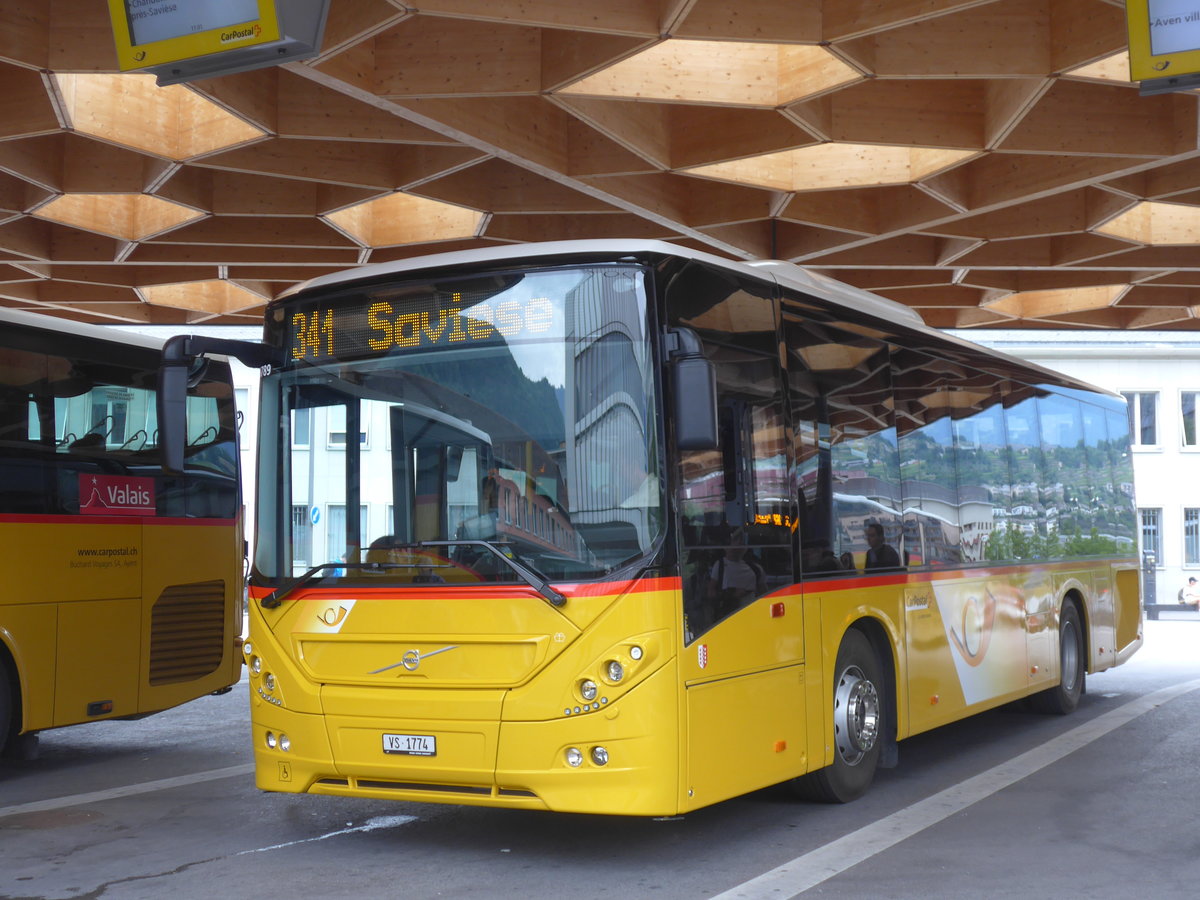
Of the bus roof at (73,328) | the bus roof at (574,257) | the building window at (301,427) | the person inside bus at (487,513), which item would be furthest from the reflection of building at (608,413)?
the bus roof at (73,328)

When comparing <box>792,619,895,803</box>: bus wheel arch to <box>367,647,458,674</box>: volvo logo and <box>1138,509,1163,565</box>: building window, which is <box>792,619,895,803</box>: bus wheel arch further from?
<box>1138,509,1163,565</box>: building window

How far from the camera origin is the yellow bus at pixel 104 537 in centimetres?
1014

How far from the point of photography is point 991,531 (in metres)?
11.3

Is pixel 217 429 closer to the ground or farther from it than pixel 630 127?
closer to the ground

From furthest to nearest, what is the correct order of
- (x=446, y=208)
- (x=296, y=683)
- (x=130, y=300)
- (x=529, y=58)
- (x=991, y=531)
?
(x=130, y=300), (x=446, y=208), (x=991, y=531), (x=529, y=58), (x=296, y=683)

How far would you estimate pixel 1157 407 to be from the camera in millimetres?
48938

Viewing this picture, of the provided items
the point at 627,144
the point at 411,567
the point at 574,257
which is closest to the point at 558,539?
the point at 411,567

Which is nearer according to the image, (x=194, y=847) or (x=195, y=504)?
(x=194, y=847)

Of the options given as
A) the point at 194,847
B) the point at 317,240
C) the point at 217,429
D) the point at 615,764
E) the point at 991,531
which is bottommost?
the point at 194,847

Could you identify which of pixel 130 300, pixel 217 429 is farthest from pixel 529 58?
pixel 130 300

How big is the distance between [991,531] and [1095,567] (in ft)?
12.1

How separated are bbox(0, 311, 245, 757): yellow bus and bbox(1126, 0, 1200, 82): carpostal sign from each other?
23.9ft

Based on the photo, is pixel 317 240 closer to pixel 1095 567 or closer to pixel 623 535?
pixel 1095 567

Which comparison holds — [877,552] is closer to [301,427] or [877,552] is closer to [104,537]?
[301,427]
